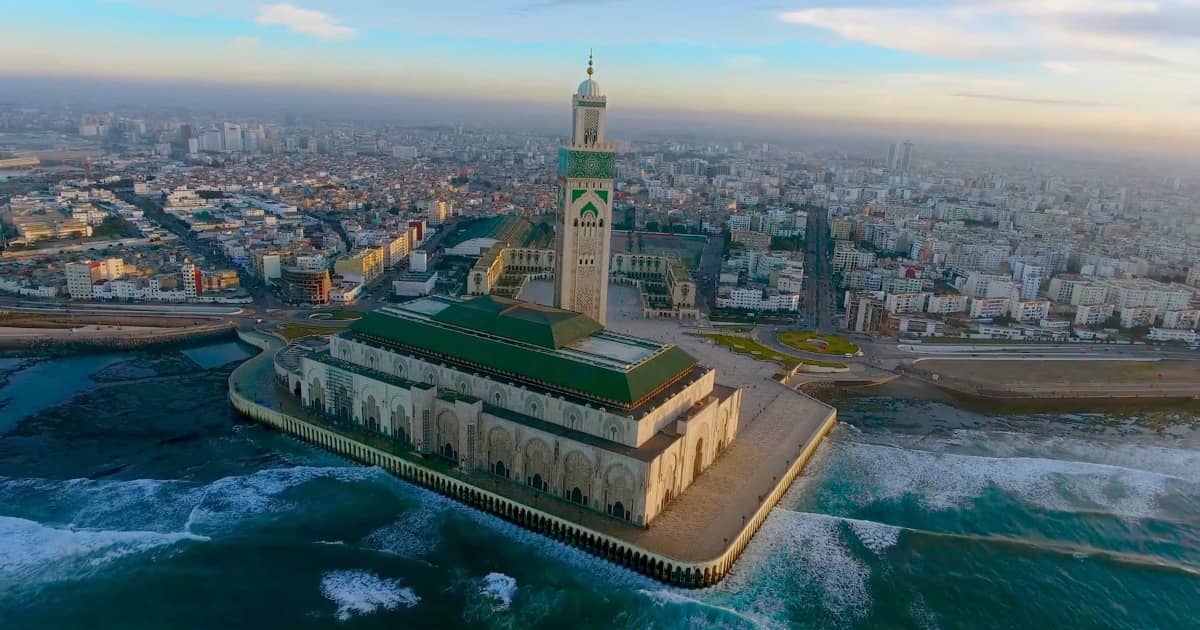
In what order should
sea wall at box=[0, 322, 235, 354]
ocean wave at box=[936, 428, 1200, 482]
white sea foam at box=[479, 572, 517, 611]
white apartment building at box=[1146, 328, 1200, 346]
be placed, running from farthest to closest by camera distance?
white apartment building at box=[1146, 328, 1200, 346]
sea wall at box=[0, 322, 235, 354]
ocean wave at box=[936, 428, 1200, 482]
white sea foam at box=[479, 572, 517, 611]

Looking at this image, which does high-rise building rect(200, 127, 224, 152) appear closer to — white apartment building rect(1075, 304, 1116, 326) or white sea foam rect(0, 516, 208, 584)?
white sea foam rect(0, 516, 208, 584)

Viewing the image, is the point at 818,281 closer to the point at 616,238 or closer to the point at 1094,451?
the point at 616,238

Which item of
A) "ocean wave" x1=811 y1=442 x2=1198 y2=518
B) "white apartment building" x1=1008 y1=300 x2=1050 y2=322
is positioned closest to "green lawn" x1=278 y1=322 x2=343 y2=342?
"ocean wave" x1=811 y1=442 x2=1198 y2=518

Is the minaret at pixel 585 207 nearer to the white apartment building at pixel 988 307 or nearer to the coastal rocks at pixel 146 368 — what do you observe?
the coastal rocks at pixel 146 368

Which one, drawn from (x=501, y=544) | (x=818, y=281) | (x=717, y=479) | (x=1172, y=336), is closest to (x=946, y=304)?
(x=818, y=281)

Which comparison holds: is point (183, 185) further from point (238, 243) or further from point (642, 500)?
point (642, 500)

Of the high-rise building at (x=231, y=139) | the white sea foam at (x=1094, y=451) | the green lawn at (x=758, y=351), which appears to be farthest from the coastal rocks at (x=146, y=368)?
the high-rise building at (x=231, y=139)
